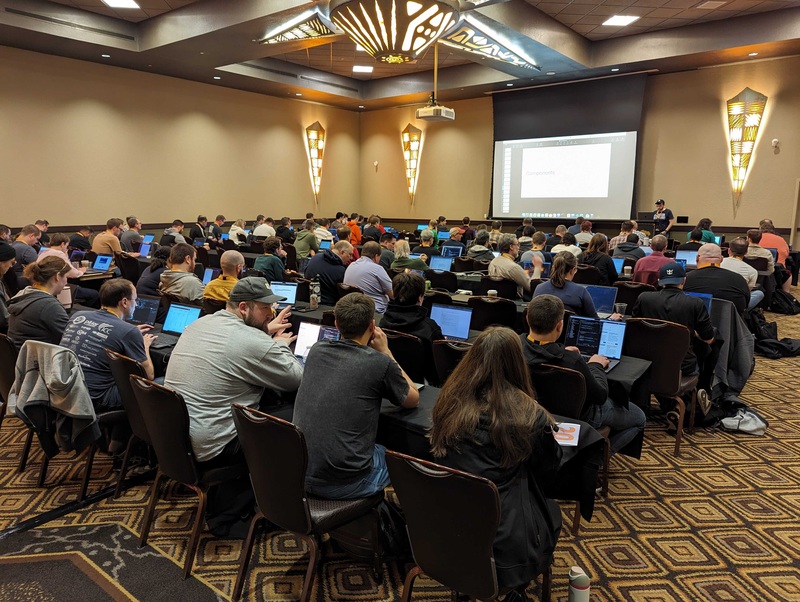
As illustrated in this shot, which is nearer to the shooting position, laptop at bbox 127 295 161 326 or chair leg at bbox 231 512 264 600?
chair leg at bbox 231 512 264 600

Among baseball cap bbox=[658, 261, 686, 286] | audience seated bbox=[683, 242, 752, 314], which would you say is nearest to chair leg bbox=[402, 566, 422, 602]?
baseball cap bbox=[658, 261, 686, 286]

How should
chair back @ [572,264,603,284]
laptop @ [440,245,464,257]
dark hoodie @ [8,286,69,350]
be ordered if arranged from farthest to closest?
laptop @ [440,245,464,257], chair back @ [572,264,603,284], dark hoodie @ [8,286,69,350]

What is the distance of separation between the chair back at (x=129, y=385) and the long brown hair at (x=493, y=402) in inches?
63.2

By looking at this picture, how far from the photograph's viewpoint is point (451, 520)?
171cm

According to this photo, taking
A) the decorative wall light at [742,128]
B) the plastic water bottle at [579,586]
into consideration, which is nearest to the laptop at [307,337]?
the plastic water bottle at [579,586]

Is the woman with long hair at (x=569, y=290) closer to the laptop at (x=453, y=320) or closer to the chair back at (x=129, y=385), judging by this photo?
the laptop at (x=453, y=320)

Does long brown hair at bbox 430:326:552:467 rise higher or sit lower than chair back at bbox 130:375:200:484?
higher

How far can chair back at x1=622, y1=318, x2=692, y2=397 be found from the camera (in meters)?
3.54

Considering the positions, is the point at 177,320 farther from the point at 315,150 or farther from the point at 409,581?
the point at 315,150

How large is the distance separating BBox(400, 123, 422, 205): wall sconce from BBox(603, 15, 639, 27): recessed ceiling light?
6.43 meters

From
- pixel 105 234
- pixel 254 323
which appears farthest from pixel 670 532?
pixel 105 234

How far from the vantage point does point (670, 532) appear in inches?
110

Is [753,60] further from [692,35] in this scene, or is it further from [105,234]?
[105,234]

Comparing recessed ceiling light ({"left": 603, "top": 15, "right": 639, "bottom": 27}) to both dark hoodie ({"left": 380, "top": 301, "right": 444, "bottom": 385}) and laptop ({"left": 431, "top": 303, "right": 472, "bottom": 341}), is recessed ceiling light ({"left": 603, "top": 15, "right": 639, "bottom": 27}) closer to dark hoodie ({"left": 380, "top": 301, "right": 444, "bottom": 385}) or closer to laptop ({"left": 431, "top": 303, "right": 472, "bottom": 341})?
laptop ({"left": 431, "top": 303, "right": 472, "bottom": 341})
